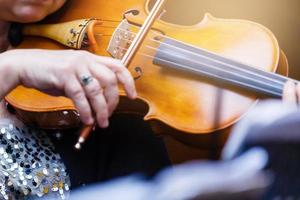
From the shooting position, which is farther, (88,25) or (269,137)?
(88,25)

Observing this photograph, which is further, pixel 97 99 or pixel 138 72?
pixel 138 72

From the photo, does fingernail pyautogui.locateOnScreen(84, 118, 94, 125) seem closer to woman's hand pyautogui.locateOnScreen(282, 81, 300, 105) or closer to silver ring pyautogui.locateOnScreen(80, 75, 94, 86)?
silver ring pyautogui.locateOnScreen(80, 75, 94, 86)

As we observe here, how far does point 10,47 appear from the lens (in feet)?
3.00

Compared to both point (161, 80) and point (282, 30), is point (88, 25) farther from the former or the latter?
point (282, 30)

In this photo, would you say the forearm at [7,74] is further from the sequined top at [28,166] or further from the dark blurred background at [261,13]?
the dark blurred background at [261,13]

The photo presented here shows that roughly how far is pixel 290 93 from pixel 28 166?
1.27 ft

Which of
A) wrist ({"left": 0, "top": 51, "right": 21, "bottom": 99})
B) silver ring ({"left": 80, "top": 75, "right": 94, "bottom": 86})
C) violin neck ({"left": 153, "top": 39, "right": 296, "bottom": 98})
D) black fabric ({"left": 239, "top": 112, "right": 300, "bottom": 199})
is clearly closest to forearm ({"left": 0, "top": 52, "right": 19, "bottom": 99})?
wrist ({"left": 0, "top": 51, "right": 21, "bottom": 99})

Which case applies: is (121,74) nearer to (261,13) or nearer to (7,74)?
(7,74)

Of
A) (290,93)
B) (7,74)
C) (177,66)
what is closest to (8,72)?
(7,74)

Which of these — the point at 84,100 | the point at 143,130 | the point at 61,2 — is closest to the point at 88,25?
the point at 61,2

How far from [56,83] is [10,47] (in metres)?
0.31

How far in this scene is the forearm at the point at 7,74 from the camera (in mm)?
671

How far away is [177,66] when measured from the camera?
2.57 feet

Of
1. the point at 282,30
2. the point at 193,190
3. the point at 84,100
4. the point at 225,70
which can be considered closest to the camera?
the point at 193,190
